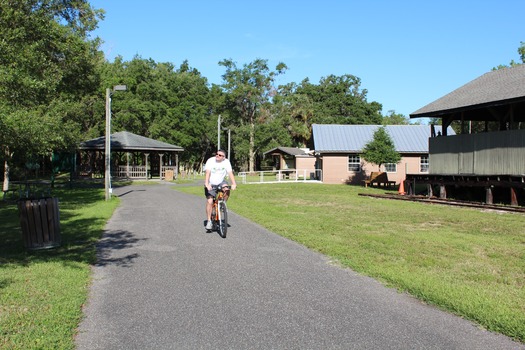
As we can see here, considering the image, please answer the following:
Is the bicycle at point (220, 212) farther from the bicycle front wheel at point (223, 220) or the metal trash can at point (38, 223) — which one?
the metal trash can at point (38, 223)

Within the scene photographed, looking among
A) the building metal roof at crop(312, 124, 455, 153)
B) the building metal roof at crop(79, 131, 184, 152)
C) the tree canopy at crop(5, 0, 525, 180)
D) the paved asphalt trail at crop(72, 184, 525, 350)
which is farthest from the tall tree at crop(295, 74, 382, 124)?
the paved asphalt trail at crop(72, 184, 525, 350)

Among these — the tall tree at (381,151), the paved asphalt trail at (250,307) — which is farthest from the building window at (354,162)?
the paved asphalt trail at (250,307)

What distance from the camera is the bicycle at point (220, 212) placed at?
378 inches

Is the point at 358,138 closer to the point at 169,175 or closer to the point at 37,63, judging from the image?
the point at 169,175

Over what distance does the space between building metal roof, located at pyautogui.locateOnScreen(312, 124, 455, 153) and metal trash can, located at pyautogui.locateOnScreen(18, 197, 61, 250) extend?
3103 centimetres

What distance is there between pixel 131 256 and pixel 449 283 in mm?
Result: 4991

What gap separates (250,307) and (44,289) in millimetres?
2512

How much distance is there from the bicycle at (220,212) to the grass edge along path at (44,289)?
2.55 m

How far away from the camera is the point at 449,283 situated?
5.96m

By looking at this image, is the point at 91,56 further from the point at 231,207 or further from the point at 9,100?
the point at 231,207

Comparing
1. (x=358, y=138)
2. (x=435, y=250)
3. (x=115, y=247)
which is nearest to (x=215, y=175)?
(x=115, y=247)

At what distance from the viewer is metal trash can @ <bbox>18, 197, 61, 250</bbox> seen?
26.1ft

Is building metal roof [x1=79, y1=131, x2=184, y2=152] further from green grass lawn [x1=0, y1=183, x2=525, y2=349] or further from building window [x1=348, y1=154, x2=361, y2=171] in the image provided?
green grass lawn [x1=0, y1=183, x2=525, y2=349]

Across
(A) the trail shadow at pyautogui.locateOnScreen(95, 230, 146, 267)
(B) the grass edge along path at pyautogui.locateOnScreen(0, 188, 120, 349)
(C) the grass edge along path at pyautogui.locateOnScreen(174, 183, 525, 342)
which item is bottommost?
(C) the grass edge along path at pyautogui.locateOnScreen(174, 183, 525, 342)
